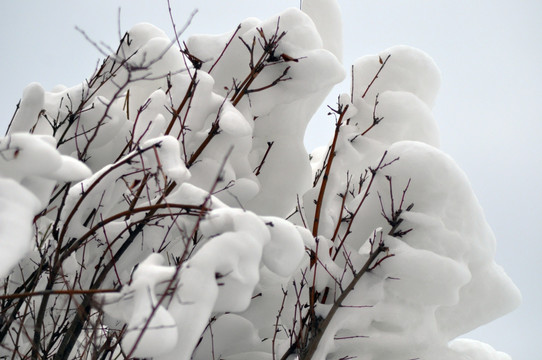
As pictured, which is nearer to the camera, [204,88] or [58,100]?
[204,88]

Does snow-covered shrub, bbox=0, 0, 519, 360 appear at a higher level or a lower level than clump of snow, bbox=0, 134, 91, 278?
higher

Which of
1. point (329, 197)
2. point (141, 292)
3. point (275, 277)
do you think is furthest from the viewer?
point (329, 197)

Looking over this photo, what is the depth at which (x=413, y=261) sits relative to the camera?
10.0 feet

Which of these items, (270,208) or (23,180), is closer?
(23,180)

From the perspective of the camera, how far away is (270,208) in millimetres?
3807

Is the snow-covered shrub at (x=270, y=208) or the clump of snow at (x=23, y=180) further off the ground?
the snow-covered shrub at (x=270, y=208)

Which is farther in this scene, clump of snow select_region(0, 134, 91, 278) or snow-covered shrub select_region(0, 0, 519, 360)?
snow-covered shrub select_region(0, 0, 519, 360)

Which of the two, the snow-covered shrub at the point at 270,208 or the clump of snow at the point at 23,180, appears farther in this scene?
the snow-covered shrub at the point at 270,208

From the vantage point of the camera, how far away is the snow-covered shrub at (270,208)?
269 centimetres

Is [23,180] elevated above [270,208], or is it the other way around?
[270,208]

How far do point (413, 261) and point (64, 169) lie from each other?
6.14ft

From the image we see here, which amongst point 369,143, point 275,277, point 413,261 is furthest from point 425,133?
point 275,277

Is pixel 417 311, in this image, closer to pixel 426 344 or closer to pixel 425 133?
pixel 426 344

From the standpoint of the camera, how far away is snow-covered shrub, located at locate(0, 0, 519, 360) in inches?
106
